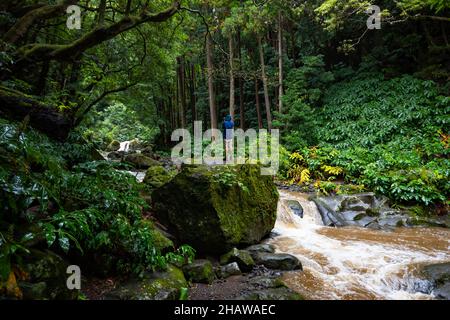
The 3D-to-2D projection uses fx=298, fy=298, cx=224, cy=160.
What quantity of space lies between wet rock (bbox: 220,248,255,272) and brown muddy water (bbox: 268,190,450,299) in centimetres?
72

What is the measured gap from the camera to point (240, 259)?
224 inches

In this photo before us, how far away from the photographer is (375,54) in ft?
59.3

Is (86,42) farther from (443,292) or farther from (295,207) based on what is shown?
(295,207)

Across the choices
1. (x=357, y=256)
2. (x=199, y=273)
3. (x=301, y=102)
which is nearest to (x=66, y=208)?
(x=199, y=273)

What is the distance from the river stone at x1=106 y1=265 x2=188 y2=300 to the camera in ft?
13.0

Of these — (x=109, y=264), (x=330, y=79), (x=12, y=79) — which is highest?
(x=330, y=79)

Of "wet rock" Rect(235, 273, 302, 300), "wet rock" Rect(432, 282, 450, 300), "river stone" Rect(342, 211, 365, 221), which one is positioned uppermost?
"river stone" Rect(342, 211, 365, 221)

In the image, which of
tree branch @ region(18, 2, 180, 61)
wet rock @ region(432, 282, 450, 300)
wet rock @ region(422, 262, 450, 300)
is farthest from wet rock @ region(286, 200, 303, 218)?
tree branch @ region(18, 2, 180, 61)

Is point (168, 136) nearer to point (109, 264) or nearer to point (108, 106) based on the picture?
point (108, 106)

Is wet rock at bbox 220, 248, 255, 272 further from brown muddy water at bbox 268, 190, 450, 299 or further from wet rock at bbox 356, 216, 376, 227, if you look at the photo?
wet rock at bbox 356, 216, 376, 227

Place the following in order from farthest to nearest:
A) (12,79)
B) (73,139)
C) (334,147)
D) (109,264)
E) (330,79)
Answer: (330,79) < (334,147) < (73,139) < (12,79) < (109,264)

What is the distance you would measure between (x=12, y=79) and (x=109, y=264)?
3.84 meters

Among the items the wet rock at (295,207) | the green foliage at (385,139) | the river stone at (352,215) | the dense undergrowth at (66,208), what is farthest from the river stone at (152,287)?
the green foliage at (385,139)


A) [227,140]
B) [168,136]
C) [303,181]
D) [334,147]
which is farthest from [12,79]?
[168,136]
